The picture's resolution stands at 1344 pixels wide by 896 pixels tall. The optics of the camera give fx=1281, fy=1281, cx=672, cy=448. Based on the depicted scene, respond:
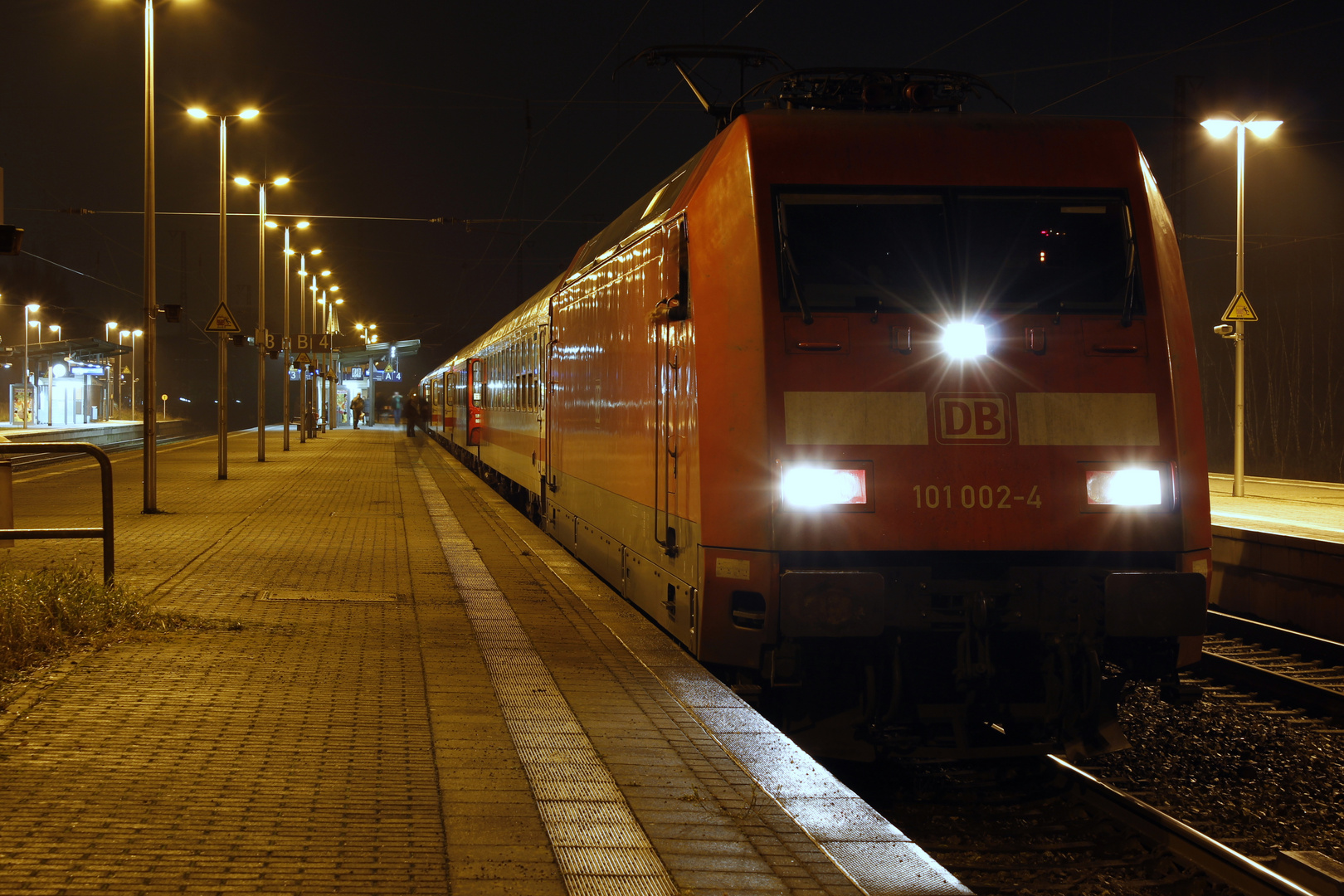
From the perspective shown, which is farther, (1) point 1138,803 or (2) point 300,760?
(1) point 1138,803

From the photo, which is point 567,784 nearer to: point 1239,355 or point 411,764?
point 411,764

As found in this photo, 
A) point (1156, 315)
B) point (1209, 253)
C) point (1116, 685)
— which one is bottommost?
point (1116, 685)

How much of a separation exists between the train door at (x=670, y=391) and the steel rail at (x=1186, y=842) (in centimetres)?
226

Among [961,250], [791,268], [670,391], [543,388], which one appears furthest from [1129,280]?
[543,388]

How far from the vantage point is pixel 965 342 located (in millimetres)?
5910

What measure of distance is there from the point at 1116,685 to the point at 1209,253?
80.0 feet

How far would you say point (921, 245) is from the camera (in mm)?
6098

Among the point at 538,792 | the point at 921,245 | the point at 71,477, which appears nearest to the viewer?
the point at 538,792

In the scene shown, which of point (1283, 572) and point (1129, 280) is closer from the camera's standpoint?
point (1129, 280)

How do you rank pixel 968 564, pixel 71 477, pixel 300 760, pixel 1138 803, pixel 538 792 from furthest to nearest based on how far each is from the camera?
1. pixel 71 477
2. pixel 968 564
3. pixel 1138 803
4. pixel 300 760
5. pixel 538 792

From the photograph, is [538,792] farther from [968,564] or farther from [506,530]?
[506,530]

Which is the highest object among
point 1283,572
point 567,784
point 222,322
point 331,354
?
point 331,354

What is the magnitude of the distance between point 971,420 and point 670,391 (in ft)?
5.89

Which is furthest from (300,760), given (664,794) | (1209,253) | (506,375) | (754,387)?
(1209,253)
